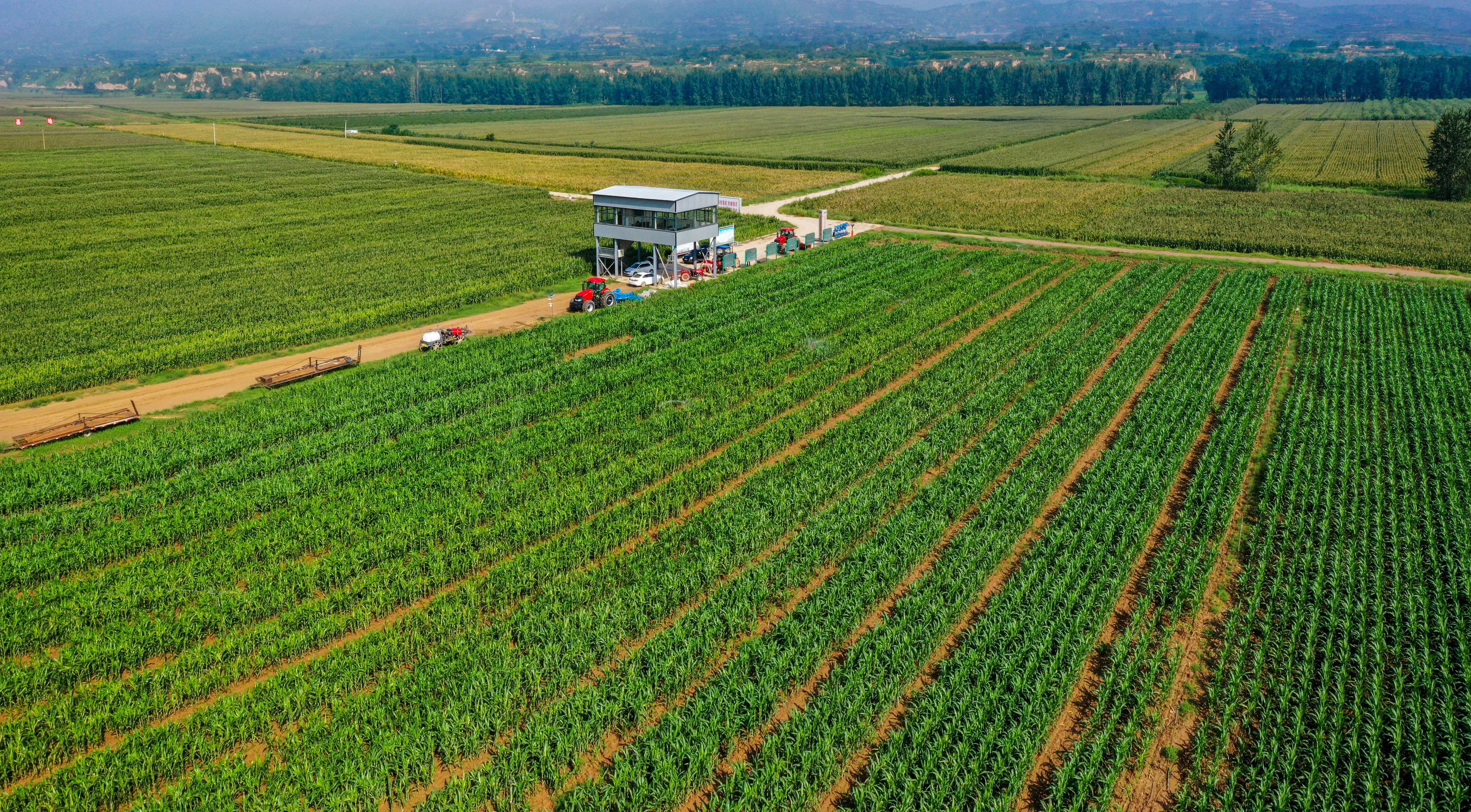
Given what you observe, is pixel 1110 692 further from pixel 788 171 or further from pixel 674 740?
pixel 788 171

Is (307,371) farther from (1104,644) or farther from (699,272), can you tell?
(1104,644)

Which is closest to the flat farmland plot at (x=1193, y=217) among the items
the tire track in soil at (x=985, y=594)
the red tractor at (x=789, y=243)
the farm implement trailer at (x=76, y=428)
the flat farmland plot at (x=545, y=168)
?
the flat farmland plot at (x=545, y=168)

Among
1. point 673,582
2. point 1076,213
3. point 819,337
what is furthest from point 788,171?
point 673,582

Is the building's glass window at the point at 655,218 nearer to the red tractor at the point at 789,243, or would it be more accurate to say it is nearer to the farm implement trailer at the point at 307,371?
the red tractor at the point at 789,243

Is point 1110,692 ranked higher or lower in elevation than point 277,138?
lower

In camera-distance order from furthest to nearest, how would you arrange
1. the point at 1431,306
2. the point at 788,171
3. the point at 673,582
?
the point at 788,171 < the point at 1431,306 < the point at 673,582

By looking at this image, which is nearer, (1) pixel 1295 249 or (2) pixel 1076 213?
(1) pixel 1295 249

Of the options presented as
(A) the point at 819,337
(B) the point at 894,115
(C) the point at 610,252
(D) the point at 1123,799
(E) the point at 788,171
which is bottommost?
(D) the point at 1123,799
